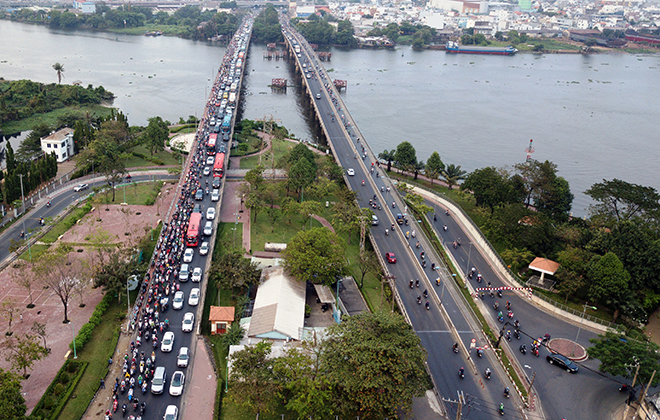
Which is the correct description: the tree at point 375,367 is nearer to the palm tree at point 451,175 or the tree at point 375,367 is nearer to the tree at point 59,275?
the tree at point 59,275

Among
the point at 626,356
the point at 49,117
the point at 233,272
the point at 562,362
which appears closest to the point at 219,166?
the point at 233,272

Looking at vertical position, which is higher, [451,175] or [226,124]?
[226,124]

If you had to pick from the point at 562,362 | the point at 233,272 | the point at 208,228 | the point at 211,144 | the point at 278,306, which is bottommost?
the point at 562,362

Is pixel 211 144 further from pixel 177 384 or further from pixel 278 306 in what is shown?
pixel 177 384

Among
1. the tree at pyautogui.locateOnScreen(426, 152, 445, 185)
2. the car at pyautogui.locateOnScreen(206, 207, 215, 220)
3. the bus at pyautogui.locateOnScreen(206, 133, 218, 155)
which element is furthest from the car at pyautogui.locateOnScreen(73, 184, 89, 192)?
the tree at pyautogui.locateOnScreen(426, 152, 445, 185)

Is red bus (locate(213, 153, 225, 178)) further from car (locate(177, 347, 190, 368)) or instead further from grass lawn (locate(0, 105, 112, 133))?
grass lawn (locate(0, 105, 112, 133))

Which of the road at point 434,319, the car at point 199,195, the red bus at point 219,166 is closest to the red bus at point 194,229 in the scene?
the car at point 199,195

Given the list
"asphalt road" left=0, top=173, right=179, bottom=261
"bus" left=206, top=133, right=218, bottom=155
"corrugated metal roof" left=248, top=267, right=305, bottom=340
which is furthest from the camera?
"bus" left=206, top=133, right=218, bottom=155
